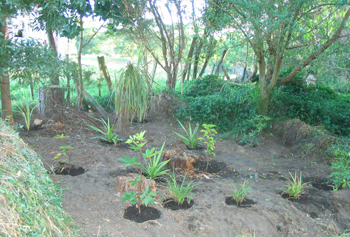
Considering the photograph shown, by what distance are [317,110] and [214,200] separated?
13.1 feet

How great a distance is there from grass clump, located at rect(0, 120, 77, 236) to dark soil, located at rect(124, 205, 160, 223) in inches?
23.7

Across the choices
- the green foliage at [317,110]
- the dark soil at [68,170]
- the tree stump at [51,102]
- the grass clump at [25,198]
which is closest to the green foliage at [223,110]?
the green foliage at [317,110]

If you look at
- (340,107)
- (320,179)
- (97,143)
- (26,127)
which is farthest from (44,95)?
(340,107)

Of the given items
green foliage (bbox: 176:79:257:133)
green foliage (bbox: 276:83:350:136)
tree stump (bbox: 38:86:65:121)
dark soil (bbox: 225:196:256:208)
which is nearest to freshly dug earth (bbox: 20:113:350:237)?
dark soil (bbox: 225:196:256:208)

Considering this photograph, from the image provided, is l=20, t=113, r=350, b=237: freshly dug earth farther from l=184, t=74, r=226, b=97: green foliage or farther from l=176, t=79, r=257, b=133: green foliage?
l=184, t=74, r=226, b=97: green foliage

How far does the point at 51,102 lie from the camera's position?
17.7ft

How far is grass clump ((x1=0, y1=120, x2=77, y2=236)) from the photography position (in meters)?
1.58

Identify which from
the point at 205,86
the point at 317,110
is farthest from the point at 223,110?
the point at 317,110

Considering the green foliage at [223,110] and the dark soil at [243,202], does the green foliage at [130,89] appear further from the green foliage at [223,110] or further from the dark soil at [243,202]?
the dark soil at [243,202]

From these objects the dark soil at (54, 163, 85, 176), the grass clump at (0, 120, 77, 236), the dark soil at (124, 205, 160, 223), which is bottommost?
the dark soil at (124, 205, 160, 223)

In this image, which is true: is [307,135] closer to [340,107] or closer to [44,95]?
[340,107]

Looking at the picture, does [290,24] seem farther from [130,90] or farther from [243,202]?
[243,202]

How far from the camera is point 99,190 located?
10.2ft

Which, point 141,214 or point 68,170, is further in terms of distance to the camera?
point 68,170
